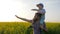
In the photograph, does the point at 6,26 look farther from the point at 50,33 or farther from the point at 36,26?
the point at 36,26

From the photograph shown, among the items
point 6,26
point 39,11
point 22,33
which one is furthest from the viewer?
point 6,26

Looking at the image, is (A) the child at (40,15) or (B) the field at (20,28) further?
(B) the field at (20,28)

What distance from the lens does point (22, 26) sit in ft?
11.8

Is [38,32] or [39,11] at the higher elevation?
[39,11]

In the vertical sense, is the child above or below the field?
above

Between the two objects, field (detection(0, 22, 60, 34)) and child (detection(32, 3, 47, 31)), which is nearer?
child (detection(32, 3, 47, 31))

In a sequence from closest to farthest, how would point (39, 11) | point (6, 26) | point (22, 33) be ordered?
point (39, 11) → point (22, 33) → point (6, 26)

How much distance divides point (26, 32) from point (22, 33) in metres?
0.12

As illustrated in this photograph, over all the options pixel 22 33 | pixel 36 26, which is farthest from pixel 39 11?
pixel 22 33

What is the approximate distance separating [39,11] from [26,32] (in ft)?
4.08

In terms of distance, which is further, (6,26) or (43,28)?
(6,26)

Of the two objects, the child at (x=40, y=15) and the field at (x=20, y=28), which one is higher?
the child at (x=40, y=15)

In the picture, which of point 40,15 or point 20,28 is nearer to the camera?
point 40,15

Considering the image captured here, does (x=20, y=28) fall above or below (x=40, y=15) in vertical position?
below
